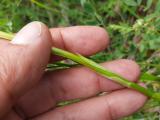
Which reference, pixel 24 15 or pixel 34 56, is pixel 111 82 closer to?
pixel 34 56

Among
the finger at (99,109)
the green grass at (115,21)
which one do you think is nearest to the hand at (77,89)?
the finger at (99,109)

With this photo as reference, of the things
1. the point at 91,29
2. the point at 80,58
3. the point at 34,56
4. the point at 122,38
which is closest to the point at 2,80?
the point at 34,56

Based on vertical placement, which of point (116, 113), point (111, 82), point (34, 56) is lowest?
point (116, 113)

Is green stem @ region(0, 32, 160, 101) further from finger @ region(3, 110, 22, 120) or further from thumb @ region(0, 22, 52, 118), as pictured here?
finger @ region(3, 110, 22, 120)

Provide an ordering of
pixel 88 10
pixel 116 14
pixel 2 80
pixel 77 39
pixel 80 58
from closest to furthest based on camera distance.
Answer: pixel 2 80 → pixel 80 58 → pixel 77 39 → pixel 88 10 → pixel 116 14

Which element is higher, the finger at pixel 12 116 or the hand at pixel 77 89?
the hand at pixel 77 89

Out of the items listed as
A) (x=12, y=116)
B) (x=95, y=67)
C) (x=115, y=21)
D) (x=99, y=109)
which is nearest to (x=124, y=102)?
(x=99, y=109)

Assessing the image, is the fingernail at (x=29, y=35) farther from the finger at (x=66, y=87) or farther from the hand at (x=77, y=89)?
the finger at (x=66, y=87)

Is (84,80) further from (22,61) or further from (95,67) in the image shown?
(22,61)
